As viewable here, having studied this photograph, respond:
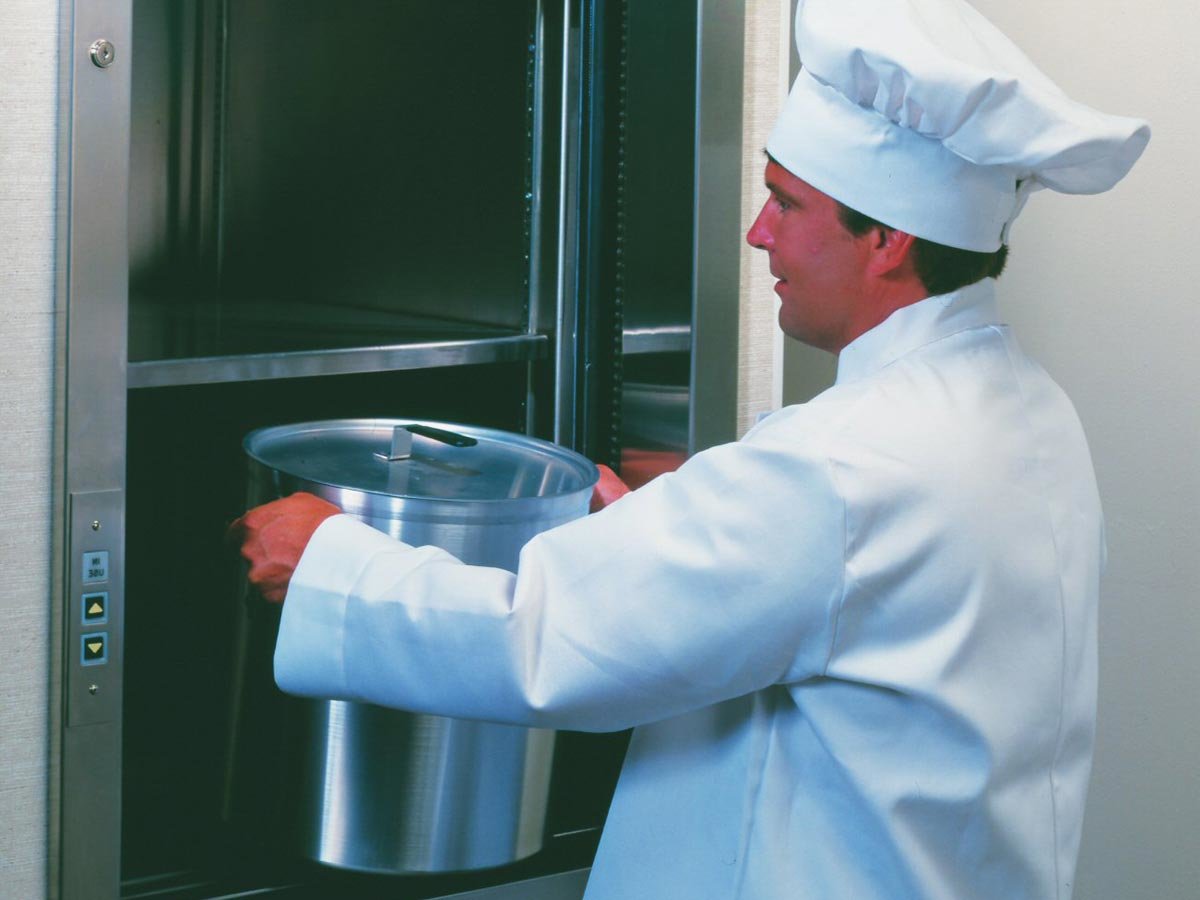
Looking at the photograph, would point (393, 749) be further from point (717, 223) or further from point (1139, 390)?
point (1139, 390)

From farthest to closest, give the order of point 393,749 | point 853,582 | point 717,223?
point 717,223
point 393,749
point 853,582

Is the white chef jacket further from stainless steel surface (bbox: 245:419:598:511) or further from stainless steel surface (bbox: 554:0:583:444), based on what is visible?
stainless steel surface (bbox: 554:0:583:444)

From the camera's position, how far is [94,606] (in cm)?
102

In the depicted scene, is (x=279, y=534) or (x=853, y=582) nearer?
(x=853, y=582)

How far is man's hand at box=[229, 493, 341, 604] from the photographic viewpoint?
3.29 feet

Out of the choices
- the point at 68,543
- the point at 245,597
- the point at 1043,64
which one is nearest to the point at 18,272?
the point at 68,543

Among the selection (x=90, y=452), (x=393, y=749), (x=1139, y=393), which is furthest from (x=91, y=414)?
(x=1139, y=393)

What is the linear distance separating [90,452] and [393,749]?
355mm

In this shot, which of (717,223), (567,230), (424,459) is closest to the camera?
(424,459)

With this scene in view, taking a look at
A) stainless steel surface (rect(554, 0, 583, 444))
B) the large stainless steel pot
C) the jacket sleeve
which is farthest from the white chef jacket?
stainless steel surface (rect(554, 0, 583, 444))

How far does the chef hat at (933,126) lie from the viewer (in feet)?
2.80

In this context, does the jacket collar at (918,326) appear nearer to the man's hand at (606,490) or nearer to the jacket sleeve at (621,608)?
the jacket sleeve at (621,608)

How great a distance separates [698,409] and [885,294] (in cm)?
38

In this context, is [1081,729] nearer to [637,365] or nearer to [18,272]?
[637,365]
